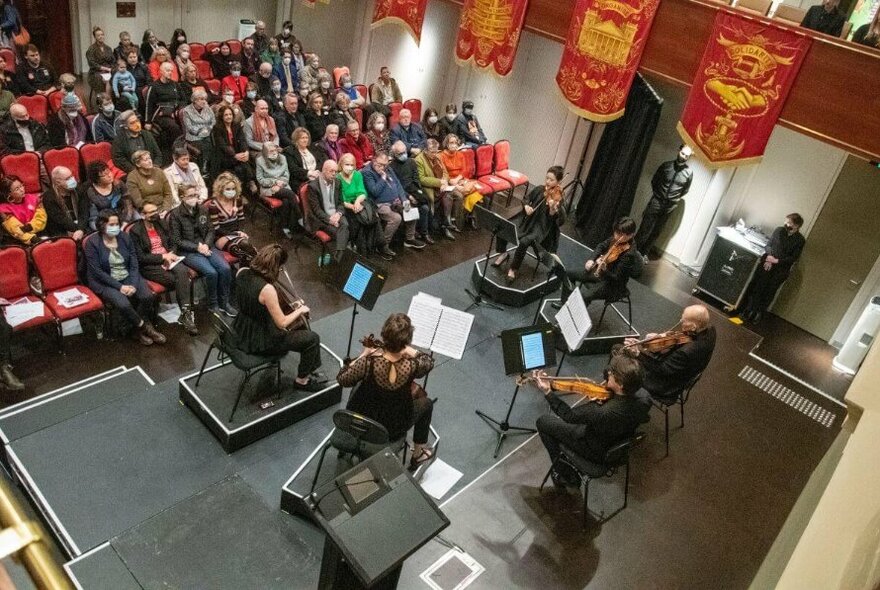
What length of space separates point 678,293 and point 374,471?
6.45 m

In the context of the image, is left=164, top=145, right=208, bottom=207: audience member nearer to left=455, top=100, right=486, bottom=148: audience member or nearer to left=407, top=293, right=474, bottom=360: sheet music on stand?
left=407, top=293, right=474, bottom=360: sheet music on stand

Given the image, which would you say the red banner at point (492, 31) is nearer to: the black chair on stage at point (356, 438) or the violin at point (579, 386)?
the violin at point (579, 386)

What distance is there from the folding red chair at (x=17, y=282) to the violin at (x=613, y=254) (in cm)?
500

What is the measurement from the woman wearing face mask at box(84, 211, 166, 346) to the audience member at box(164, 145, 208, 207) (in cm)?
105

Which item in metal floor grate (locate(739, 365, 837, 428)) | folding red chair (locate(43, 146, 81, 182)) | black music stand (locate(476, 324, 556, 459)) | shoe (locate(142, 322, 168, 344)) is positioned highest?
black music stand (locate(476, 324, 556, 459))

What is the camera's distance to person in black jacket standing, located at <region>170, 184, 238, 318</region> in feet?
21.6

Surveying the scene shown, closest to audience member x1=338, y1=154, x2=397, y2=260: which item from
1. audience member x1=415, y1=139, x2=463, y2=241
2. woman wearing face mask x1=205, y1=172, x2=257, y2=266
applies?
audience member x1=415, y1=139, x2=463, y2=241

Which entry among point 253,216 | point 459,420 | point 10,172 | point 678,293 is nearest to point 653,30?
point 678,293

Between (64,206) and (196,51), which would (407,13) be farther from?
(64,206)

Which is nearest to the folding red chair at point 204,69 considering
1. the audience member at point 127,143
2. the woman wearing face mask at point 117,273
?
the audience member at point 127,143

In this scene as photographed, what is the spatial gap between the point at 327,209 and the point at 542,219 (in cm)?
247

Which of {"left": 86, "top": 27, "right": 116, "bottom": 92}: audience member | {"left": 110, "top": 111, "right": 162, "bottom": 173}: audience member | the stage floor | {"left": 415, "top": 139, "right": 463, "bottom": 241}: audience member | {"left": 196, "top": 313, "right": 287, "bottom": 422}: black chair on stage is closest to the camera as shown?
the stage floor

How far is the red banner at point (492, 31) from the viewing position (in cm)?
795

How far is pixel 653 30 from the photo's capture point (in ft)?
22.6
